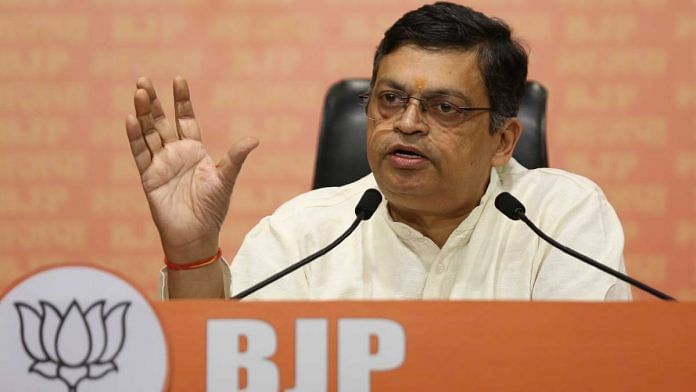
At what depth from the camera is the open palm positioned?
1491mm

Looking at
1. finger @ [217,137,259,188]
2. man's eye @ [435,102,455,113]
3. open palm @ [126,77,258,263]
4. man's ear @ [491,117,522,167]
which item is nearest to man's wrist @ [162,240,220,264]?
open palm @ [126,77,258,263]

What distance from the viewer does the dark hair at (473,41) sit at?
165cm

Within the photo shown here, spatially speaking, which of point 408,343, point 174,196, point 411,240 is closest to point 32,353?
point 408,343

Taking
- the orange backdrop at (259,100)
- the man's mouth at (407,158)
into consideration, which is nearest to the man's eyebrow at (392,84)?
the man's mouth at (407,158)

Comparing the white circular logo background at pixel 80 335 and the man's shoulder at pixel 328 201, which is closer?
the white circular logo background at pixel 80 335

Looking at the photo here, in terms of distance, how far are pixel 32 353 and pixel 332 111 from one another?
39.5 inches

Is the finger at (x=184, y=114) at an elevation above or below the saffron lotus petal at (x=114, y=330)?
above

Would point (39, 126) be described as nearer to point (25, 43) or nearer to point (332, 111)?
point (25, 43)

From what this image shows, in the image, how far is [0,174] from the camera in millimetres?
2695

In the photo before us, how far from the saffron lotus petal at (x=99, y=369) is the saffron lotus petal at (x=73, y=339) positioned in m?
0.01

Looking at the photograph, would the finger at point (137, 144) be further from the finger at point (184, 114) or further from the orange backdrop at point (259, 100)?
the orange backdrop at point (259, 100)

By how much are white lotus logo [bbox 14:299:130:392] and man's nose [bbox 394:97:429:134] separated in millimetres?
715

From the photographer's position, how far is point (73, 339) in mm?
999

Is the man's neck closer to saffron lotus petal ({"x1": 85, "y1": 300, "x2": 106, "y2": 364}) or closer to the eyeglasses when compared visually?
the eyeglasses
